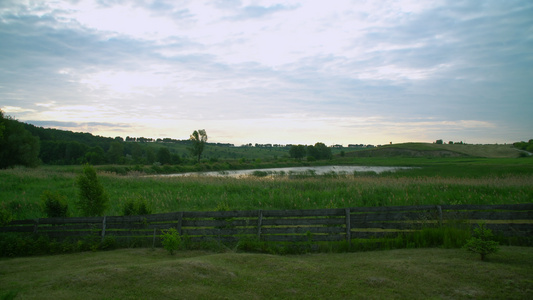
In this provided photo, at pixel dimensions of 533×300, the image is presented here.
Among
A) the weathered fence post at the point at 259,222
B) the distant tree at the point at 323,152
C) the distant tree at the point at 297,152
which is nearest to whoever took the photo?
the weathered fence post at the point at 259,222

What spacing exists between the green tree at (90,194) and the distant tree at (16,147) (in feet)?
139

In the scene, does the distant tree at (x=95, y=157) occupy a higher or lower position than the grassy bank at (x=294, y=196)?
higher

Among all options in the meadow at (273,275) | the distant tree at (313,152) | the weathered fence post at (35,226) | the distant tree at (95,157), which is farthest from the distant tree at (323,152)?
the weathered fence post at (35,226)

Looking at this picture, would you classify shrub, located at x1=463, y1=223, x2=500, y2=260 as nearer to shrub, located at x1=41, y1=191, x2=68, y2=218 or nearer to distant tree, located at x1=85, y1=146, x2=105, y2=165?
shrub, located at x1=41, y1=191, x2=68, y2=218

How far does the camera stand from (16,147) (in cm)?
4391

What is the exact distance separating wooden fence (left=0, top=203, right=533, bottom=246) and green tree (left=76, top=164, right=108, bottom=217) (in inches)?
72.9

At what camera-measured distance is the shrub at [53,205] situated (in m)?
11.7

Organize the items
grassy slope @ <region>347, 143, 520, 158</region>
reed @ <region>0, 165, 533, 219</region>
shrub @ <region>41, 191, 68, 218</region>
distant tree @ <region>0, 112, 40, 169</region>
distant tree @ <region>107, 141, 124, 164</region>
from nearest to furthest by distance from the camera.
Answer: shrub @ <region>41, 191, 68, 218</region> < reed @ <region>0, 165, 533, 219</region> < distant tree @ <region>0, 112, 40, 169</region> < grassy slope @ <region>347, 143, 520, 158</region> < distant tree @ <region>107, 141, 124, 164</region>

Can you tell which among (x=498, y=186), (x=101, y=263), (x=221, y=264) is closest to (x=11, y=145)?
(x=101, y=263)

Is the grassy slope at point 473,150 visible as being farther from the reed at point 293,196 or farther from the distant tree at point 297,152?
the reed at point 293,196

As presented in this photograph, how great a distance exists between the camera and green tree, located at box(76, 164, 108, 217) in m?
12.2

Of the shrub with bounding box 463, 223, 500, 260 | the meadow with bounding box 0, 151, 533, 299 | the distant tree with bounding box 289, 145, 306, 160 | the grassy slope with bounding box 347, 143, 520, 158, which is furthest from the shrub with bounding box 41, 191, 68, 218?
the distant tree with bounding box 289, 145, 306, 160

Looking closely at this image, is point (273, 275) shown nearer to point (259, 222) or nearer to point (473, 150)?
point (259, 222)

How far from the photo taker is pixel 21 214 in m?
16.0
